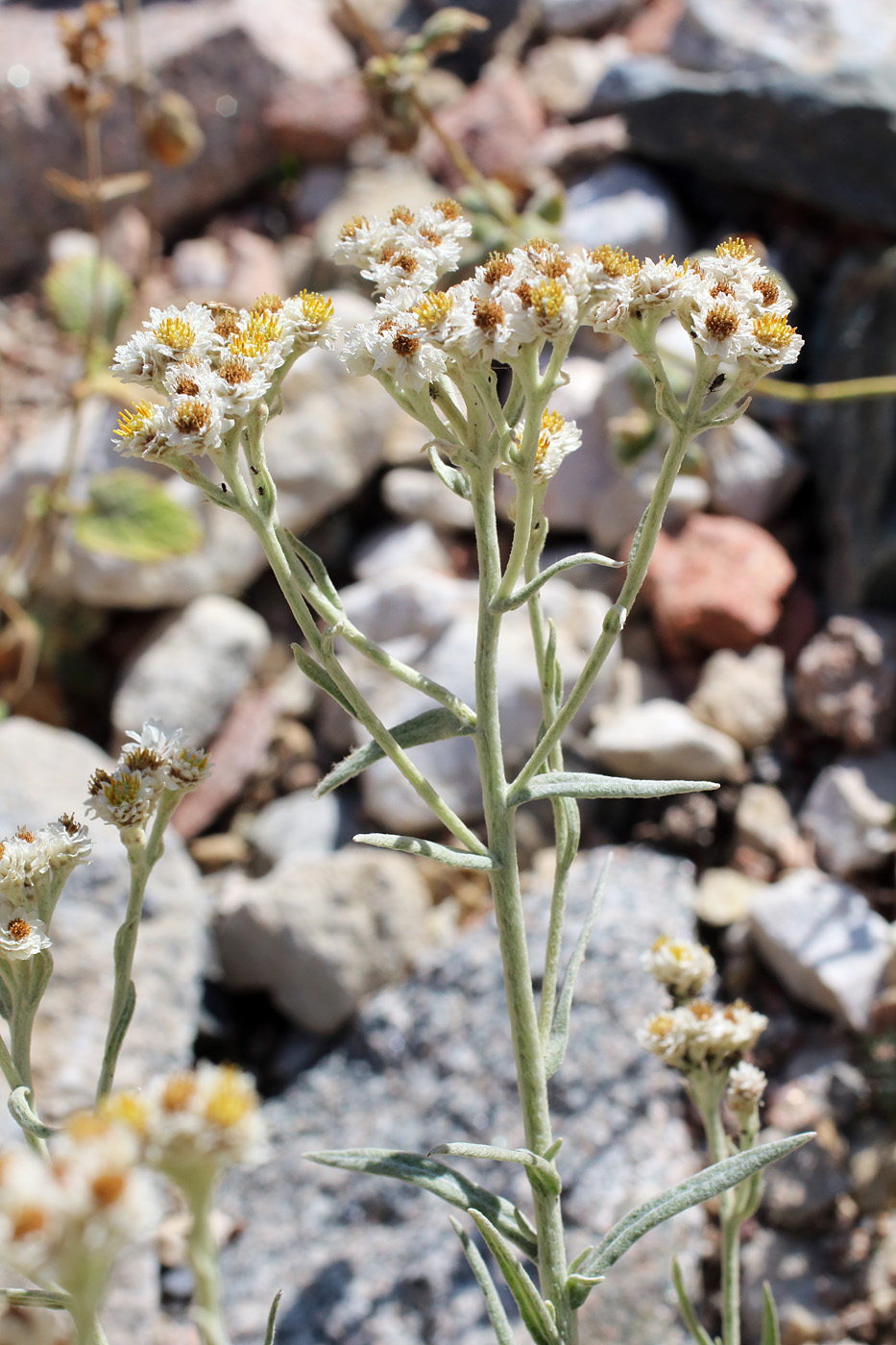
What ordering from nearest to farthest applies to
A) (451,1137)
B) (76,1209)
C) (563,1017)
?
(76,1209) → (563,1017) → (451,1137)

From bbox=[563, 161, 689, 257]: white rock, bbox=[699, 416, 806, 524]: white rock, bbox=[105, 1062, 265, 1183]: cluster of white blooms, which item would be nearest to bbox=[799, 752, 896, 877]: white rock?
bbox=[699, 416, 806, 524]: white rock

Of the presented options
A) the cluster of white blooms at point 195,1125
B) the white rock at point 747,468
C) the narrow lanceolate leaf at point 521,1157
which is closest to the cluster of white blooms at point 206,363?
the cluster of white blooms at point 195,1125

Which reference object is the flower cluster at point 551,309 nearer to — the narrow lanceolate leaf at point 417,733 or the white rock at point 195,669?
the narrow lanceolate leaf at point 417,733

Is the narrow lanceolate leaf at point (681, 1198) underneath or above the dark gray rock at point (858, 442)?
underneath

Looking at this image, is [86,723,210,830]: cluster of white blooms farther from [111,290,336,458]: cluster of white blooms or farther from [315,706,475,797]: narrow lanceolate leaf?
[111,290,336,458]: cluster of white blooms

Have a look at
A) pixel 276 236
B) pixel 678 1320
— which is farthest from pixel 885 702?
pixel 276 236

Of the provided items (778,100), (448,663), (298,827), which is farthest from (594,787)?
(778,100)

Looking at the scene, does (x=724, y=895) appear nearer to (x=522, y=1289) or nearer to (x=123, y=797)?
(x=522, y=1289)
